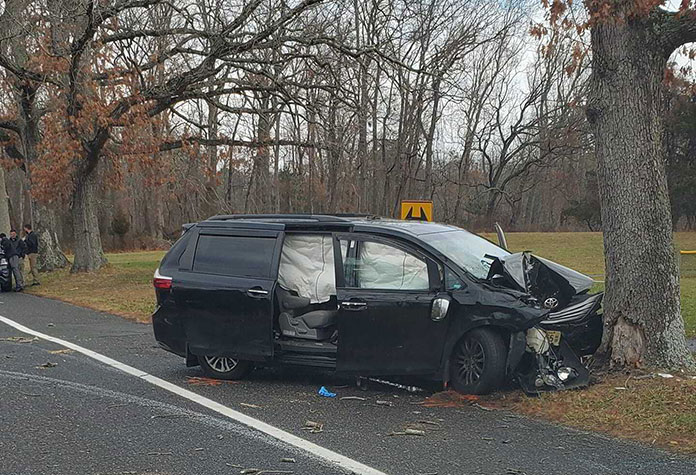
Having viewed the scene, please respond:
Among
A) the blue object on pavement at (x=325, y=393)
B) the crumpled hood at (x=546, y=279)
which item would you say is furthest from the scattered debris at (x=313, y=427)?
the crumpled hood at (x=546, y=279)

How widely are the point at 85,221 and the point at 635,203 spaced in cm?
2071

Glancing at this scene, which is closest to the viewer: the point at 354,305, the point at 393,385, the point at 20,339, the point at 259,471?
the point at 259,471

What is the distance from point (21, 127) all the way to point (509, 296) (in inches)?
886

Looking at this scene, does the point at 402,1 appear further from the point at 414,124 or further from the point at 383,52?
the point at 414,124

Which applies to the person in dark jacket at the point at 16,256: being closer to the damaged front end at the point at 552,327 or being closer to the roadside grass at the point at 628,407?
the damaged front end at the point at 552,327

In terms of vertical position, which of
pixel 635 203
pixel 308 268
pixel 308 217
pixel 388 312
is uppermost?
pixel 635 203

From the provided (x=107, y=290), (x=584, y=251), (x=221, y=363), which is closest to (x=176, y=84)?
(x=107, y=290)

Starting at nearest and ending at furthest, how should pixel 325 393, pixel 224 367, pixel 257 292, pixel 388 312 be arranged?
Result: pixel 388 312, pixel 325 393, pixel 257 292, pixel 224 367

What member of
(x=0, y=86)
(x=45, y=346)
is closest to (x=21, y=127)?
(x=0, y=86)

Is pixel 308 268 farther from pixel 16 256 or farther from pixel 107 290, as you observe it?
pixel 16 256

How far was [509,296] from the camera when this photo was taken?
700cm

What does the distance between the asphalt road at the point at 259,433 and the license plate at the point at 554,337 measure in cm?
110

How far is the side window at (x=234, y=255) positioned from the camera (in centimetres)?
808

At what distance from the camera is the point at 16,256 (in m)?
20.1
